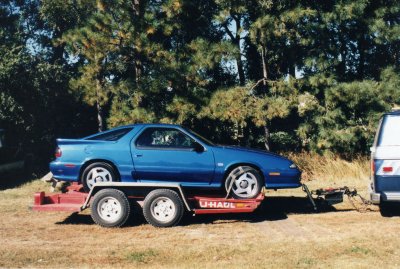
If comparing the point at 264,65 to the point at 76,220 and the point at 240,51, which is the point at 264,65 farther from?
the point at 76,220

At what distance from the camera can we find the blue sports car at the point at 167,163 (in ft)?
28.6

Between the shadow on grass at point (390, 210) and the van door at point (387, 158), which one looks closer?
the van door at point (387, 158)

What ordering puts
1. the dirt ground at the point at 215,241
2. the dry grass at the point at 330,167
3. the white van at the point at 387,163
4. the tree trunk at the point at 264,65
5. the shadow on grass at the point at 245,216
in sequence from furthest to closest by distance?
the tree trunk at the point at 264,65 < the dry grass at the point at 330,167 < the shadow on grass at the point at 245,216 < the white van at the point at 387,163 < the dirt ground at the point at 215,241

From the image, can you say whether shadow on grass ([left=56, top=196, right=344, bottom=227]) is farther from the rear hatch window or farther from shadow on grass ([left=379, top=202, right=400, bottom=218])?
the rear hatch window

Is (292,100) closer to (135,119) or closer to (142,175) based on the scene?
(135,119)

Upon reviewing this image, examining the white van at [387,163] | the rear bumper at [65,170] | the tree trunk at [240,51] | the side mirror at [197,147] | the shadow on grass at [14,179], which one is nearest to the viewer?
the white van at [387,163]

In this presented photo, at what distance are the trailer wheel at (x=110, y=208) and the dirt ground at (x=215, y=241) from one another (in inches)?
6.6

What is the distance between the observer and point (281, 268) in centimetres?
617

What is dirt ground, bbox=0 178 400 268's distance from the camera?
6.55m

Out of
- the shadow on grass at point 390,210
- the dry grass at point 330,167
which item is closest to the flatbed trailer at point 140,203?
the shadow on grass at point 390,210

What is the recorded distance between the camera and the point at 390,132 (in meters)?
8.55

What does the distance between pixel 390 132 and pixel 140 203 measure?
4656 millimetres

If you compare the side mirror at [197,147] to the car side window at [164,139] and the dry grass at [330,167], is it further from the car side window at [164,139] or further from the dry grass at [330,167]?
the dry grass at [330,167]

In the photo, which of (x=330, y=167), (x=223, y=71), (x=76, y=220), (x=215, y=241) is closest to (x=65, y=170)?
(x=76, y=220)
